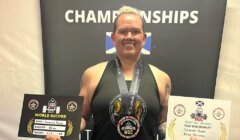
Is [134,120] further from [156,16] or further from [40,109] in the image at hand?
[156,16]

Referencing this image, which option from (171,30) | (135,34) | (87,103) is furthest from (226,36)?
(87,103)

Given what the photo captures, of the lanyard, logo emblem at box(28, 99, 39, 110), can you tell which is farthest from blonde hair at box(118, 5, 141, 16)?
logo emblem at box(28, 99, 39, 110)

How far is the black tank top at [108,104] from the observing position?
4.72 ft

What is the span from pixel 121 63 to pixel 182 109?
41 cm

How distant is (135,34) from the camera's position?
4.73 ft

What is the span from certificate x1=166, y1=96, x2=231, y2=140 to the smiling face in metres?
0.32

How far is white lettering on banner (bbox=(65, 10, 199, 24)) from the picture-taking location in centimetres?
152

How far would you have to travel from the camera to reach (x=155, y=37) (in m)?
1.54

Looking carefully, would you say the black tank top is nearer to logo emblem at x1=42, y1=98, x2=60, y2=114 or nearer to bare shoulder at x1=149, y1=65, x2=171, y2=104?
bare shoulder at x1=149, y1=65, x2=171, y2=104

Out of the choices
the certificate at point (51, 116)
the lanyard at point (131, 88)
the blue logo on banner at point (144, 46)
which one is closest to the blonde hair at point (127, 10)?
the blue logo on banner at point (144, 46)

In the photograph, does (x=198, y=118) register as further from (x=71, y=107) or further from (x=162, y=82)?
(x=71, y=107)

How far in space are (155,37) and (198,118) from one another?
0.49 metres

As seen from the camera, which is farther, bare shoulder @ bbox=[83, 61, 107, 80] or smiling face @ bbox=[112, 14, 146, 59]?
bare shoulder @ bbox=[83, 61, 107, 80]

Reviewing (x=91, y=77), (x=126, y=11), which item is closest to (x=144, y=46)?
(x=126, y=11)
